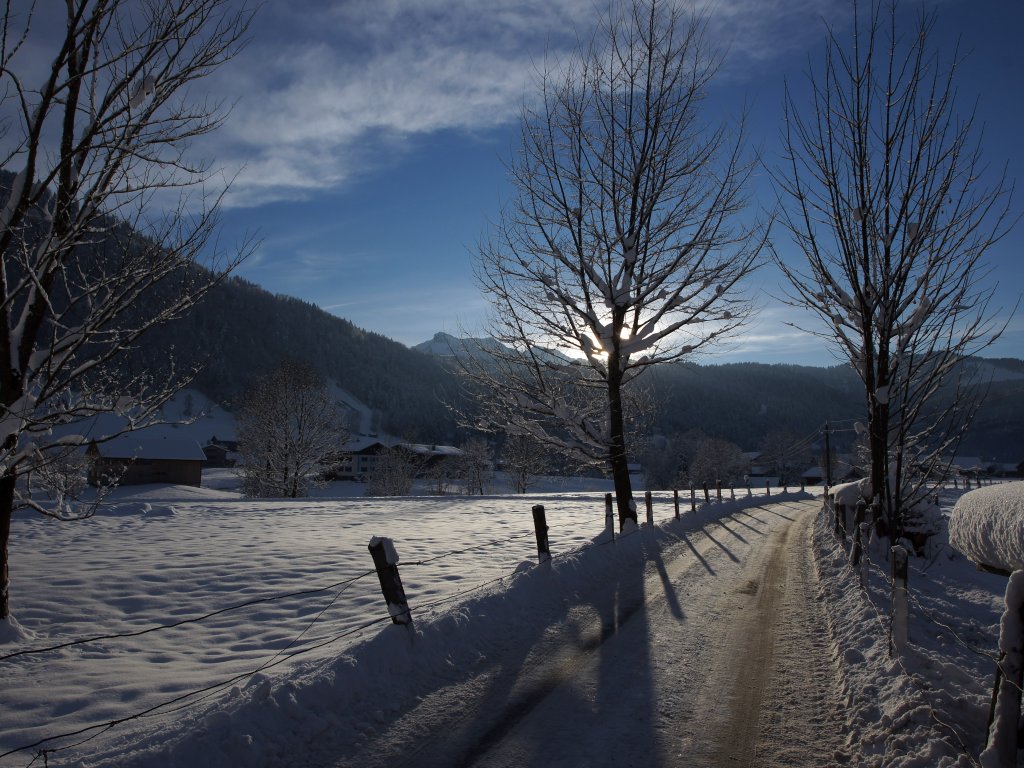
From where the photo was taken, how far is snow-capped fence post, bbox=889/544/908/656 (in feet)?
17.1

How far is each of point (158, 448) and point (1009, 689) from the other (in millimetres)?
58380

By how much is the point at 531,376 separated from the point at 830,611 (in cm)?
808

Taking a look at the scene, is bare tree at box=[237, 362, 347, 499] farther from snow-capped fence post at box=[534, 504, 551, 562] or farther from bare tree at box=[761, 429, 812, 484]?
bare tree at box=[761, 429, 812, 484]

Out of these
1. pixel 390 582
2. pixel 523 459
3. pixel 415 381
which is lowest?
pixel 523 459

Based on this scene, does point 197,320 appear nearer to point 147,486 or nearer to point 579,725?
point 147,486

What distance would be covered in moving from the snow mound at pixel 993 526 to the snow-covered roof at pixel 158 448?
54.1 meters

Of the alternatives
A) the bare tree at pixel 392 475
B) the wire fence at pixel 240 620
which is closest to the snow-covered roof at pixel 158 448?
the bare tree at pixel 392 475

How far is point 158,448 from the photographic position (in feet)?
167

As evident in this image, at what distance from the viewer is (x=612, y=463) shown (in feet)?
46.0

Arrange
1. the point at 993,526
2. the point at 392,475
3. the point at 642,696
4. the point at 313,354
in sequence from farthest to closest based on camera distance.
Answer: the point at 313,354
the point at 392,475
the point at 642,696
the point at 993,526

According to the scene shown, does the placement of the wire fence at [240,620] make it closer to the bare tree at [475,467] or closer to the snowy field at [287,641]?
the snowy field at [287,641]

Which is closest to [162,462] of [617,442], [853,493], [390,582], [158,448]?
[158,448]

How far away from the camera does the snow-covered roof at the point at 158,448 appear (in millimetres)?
47303

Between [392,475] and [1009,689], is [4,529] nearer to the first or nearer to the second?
[1009,689]
